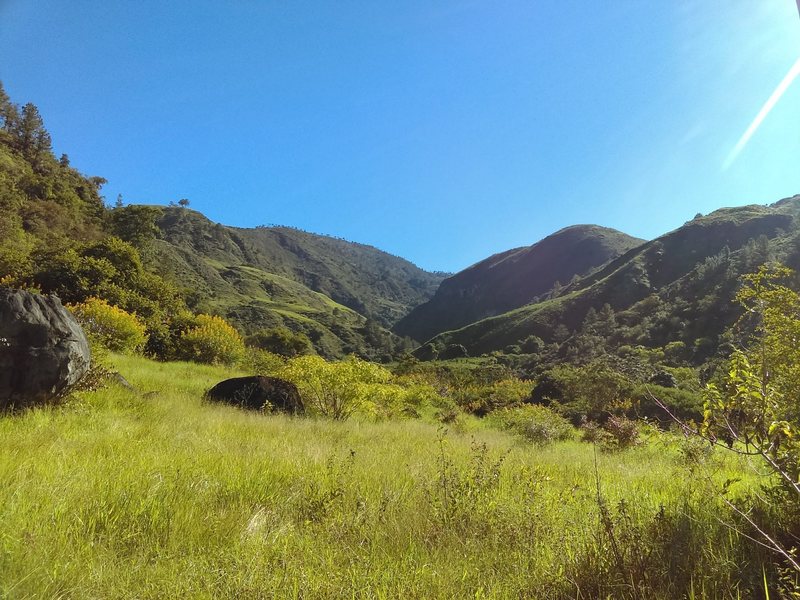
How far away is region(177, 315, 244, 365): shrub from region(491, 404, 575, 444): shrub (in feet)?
36.2

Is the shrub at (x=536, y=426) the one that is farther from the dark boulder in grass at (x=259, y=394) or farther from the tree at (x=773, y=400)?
the tree at (x=773, y=400)

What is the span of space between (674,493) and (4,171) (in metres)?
50.0

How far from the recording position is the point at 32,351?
5484mm

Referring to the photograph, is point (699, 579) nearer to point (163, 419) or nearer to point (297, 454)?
point (297, 454)

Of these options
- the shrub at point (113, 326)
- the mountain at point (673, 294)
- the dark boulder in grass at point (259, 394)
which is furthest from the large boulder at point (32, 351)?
the mountain at point (673, 294)

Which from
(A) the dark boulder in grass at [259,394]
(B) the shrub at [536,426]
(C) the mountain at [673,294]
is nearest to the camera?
(A) the dark boulder in grass at [259,394]

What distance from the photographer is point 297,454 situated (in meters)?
→ 5.01

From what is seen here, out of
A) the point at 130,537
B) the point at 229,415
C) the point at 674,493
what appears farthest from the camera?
the point at 229,415

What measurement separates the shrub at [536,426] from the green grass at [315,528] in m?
5.46

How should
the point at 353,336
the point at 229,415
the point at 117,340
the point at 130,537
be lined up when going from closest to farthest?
the point at 130,537 → the point at 229,415 → the point at 117,340 → the point at 353,336

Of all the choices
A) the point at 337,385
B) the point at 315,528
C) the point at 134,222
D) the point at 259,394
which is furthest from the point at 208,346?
the point at 134,222

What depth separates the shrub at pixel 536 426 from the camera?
10.6m

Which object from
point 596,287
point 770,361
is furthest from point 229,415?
point 596,287

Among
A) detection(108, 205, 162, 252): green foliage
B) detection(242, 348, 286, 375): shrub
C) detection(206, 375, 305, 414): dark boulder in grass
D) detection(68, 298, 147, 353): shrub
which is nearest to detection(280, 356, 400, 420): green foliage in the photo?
detection(206, 375, 305, 414): dark boulder in grass
